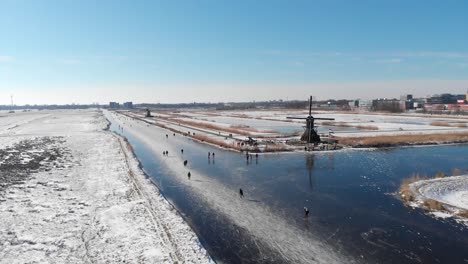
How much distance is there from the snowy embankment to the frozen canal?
1.12 meters

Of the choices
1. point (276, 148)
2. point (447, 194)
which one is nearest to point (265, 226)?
point (447, 194)

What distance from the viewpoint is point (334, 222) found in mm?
17953

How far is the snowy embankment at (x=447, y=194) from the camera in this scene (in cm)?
1906

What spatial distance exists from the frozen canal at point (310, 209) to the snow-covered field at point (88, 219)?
52.0 inches

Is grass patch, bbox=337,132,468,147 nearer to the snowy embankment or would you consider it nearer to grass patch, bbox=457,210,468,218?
the snowy embankment

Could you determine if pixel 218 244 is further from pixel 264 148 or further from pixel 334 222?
pixel 264 148

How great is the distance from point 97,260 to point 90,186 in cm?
1232

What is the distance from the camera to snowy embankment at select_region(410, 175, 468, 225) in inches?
750

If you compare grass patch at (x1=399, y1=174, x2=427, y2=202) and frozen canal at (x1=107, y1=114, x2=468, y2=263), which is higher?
grass patch at (x1=399, y1=174, x2=427, y2=202)

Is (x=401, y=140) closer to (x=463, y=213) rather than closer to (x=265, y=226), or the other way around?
(x=463, y=213)

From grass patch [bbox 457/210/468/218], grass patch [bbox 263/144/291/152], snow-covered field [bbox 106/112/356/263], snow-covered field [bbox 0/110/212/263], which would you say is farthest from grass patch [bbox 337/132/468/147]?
snow-covered field [bbox 0/110/212/263]

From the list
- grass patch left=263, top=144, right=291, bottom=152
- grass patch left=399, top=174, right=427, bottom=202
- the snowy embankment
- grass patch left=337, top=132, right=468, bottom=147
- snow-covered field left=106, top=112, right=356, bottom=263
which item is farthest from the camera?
grass patch left=337, top=132, right=468, bottom=147

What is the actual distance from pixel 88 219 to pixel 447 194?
19954 mm

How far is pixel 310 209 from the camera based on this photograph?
2000cm
